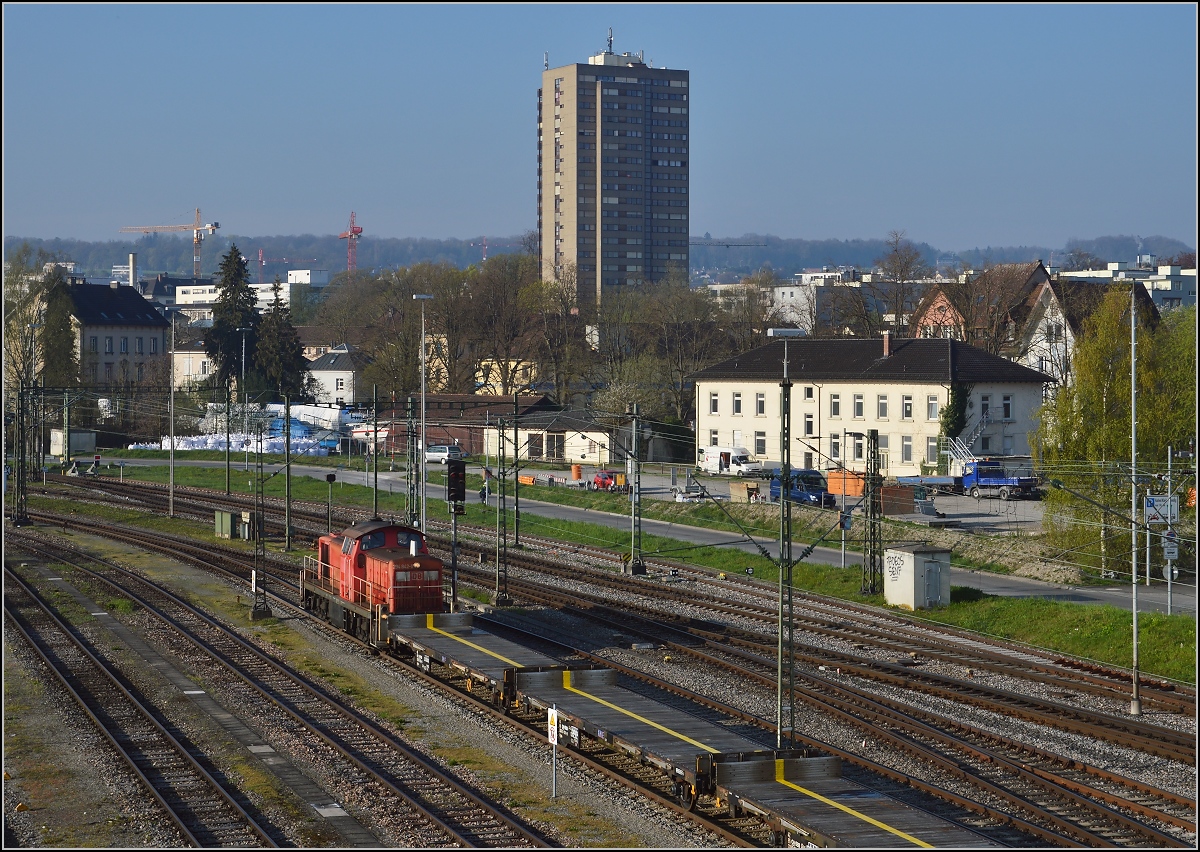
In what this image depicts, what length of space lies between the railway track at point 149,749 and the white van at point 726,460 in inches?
1865

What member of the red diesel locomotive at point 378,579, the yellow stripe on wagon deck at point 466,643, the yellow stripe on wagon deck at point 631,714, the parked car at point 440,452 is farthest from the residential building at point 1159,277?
the yellow stripe on wagon deck at point 631,714

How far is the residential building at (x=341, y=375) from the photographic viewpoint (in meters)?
117

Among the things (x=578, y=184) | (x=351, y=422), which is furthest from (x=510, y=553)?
(x=578, y=184)

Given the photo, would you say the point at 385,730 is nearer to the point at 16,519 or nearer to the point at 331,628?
the point at 331,628

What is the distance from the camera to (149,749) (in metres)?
22.8

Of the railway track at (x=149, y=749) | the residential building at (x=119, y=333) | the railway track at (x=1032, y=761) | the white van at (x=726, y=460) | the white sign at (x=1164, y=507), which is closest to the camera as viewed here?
the railway track at (x=149, y=749)

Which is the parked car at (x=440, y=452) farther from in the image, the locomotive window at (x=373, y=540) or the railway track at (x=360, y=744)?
the locomotive window at (x=373, y=540)

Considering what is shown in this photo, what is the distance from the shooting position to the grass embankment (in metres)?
31.1

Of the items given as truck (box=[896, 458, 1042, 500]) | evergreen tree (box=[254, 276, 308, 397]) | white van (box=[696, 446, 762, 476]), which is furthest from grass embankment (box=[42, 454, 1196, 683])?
evergreen tree (box=[254, 276, 308, 397])

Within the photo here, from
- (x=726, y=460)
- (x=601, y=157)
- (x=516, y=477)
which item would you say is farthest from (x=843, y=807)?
(x=601, y=157)

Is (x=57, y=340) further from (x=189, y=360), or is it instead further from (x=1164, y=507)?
(x=1164, y=507)

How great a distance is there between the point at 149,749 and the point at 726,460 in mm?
57293

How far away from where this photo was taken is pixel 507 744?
22.8 m

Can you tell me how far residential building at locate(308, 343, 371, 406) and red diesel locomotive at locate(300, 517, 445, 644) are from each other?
81784mm
